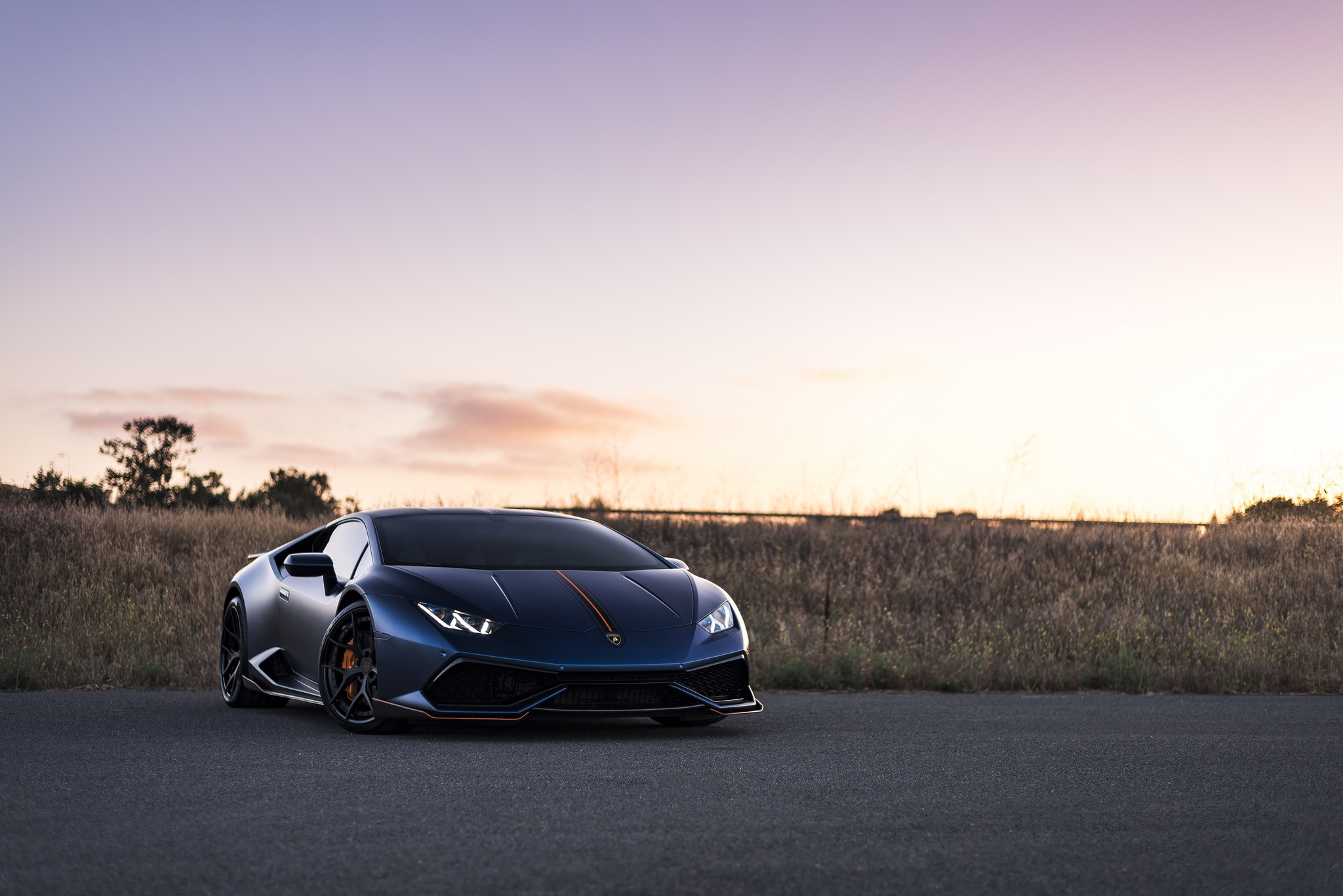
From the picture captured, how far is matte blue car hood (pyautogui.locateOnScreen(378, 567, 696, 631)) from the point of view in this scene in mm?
6805

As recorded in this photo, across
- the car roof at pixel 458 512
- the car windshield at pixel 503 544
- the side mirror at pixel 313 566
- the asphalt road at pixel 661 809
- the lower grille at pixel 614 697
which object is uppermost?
the car roof at pixel 458 512

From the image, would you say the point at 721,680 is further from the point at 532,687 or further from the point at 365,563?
the point at 365,563

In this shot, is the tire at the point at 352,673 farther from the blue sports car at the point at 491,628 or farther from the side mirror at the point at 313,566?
the side mirror at the point at 313,566

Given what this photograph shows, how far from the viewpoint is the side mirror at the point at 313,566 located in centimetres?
749

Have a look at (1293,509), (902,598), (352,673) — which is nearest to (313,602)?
(352,673)

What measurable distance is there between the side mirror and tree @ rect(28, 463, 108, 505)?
629 inches

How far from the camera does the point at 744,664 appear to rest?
7.21 metres

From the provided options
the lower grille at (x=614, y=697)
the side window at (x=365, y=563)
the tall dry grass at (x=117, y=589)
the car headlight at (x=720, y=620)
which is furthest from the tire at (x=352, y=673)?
the tall dry grass at (x=117, y=589)

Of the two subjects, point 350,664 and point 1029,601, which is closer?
point 350,664

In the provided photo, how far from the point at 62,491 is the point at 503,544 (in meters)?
19.7

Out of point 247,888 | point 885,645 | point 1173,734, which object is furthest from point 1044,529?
point 247,888

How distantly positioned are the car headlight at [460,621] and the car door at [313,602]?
0.94 m

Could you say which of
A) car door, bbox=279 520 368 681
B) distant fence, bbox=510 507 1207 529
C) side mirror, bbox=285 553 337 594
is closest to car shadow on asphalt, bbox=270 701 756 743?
car door, bbox=279 520 368 681

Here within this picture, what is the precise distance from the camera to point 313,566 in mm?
7527
